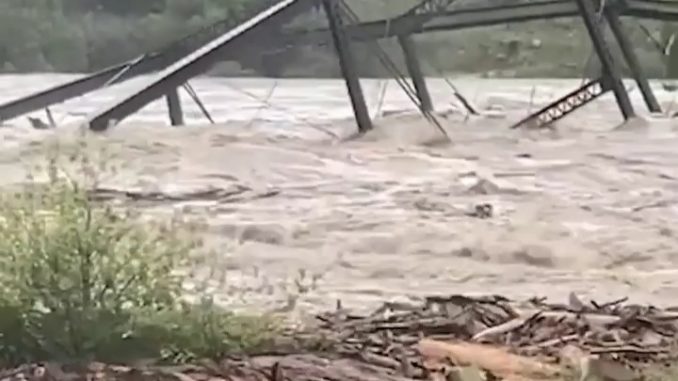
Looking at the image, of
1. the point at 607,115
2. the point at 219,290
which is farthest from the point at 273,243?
the point at 607,115

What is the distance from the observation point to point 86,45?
1.73 m

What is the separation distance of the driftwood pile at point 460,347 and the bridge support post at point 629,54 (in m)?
0.43

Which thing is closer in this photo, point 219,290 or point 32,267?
point 32,267

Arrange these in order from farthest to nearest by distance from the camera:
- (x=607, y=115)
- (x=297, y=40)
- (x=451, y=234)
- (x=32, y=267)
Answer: (x=607, y=115) → (x=297, y=40) → (x=451, y=234) → (x=32, y=267)

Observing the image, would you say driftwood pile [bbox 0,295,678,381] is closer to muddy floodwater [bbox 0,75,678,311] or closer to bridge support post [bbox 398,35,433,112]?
muddy floodwater [bbox 0,75,678,311]

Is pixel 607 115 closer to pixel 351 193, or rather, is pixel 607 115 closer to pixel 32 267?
pixel 351 193

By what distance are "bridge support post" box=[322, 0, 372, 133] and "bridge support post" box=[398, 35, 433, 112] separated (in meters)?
0.06

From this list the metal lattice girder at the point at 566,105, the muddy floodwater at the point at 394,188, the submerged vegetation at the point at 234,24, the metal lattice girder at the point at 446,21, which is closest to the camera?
the muddy floodwater at the point at 394,188

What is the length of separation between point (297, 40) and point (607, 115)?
1.37ft

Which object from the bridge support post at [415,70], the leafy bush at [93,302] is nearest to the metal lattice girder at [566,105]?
the bridge support post at [415,70]

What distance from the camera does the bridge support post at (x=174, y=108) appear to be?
1781 mm

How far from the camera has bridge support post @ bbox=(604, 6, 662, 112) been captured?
1909 millimetres

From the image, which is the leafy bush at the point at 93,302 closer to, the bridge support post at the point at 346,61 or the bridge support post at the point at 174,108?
the bridge support post at the point at 174,108

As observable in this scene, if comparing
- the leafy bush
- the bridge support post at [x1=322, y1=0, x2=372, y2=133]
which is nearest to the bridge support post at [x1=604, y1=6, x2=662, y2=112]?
the bridge support post at [x1=322, y1=0, x2=372, y2=133]
